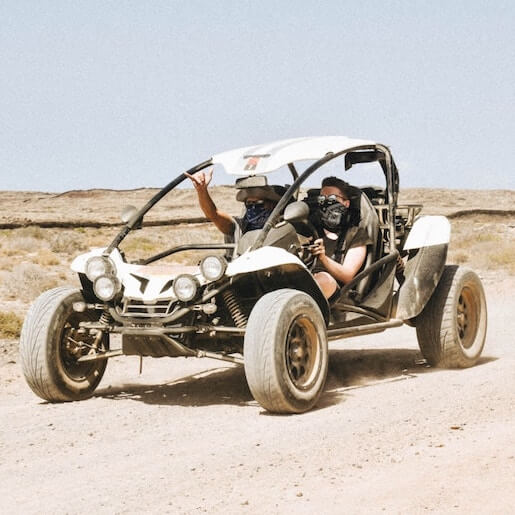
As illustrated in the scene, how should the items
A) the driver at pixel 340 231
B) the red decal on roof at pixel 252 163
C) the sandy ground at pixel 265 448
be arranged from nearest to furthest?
the sandy ground at pixel 265 448
the red decal on roof at pixel 252 163
the driver at pixel 340 231

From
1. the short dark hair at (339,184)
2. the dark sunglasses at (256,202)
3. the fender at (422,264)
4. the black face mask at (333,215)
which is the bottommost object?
the fender at (422,264)

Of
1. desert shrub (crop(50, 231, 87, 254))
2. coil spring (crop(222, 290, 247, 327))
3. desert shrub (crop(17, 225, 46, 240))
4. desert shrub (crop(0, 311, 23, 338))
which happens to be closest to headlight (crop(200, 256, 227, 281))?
coil spring (crop(222, 290, 247, 327))

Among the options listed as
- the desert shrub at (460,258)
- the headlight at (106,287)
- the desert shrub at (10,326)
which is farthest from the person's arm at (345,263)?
the desert shrub at (460,258)

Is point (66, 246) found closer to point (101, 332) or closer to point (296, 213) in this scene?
point (101, 332)

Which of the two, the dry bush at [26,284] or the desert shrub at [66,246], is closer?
the dry bush at [26,284]

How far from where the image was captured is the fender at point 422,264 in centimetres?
912

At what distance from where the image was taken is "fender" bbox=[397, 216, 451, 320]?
29.9 feet

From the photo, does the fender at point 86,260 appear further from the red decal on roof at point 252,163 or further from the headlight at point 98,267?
the red decal on roof at point 252,163

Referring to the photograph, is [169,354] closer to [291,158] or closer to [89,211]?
[291,158]

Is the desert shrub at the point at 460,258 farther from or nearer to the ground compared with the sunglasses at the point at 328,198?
nearer to the ground

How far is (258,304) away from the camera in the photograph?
737 cm

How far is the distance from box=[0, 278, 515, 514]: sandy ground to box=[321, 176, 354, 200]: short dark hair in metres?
1.72

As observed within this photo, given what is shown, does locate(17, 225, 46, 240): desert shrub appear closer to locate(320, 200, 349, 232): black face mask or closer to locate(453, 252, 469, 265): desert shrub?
locate(453, 252, 469, 265): desert shrub

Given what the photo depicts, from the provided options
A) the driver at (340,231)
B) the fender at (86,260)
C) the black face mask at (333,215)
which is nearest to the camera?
the fender at (86,260)
